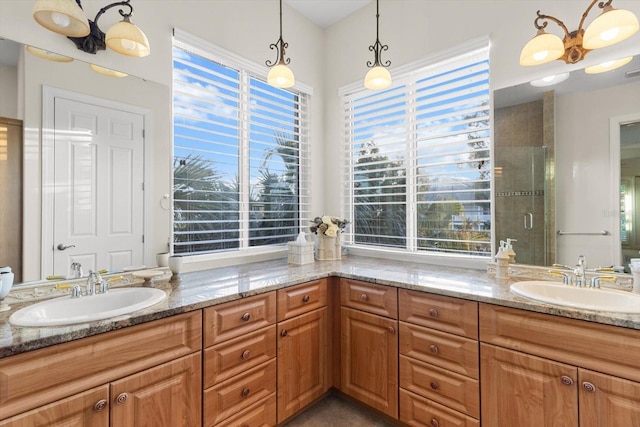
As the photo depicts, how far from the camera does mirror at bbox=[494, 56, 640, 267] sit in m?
1.72

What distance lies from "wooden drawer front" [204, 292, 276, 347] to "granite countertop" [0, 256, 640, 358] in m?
0.04

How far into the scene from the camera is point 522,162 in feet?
6.55

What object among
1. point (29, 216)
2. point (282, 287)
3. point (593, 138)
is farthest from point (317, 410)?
point (593, 138)

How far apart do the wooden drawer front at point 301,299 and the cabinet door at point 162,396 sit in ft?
1.76

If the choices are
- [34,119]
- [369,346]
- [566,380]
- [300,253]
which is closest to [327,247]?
[300,253]

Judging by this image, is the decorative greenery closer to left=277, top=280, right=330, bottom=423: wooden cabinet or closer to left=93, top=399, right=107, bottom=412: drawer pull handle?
left=277, top=280, right=330, bottom=423: wooden cabinet

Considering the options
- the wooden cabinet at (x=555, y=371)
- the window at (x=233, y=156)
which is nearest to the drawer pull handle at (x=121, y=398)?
the window at (x=233, y=156)

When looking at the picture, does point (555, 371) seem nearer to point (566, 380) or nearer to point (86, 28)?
point (566, 380)

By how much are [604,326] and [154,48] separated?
271 centimetres

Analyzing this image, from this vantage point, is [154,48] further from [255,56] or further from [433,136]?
[433,136]

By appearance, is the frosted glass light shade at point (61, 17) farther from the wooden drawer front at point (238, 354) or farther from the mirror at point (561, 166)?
the mirror at point (561, 166)

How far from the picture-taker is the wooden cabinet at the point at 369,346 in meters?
1.86

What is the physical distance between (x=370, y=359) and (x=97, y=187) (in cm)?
186

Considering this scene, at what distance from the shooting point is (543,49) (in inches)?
66.8
